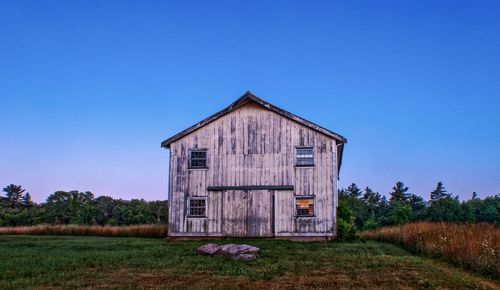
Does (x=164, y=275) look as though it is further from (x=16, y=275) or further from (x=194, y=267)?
(x=16, y=275)

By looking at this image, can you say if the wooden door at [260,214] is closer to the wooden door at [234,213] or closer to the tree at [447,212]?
the wooden door at [234,213]

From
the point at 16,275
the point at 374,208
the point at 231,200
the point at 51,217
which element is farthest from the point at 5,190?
the point at 16,275

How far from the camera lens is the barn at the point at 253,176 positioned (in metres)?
23.6

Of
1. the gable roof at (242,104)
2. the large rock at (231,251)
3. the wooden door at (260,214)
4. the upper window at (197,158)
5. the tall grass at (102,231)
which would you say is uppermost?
the gable roof at (242,104)

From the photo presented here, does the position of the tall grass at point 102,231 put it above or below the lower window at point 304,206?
below

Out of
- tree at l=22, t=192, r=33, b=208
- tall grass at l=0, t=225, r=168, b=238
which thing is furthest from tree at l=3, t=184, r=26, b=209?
tall grass at l=0, t=225, r=168, b=238

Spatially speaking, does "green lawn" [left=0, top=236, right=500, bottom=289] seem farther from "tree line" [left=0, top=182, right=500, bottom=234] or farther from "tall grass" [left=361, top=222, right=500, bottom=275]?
"tree line" [left=0, top=182, right=500, bottom=234]

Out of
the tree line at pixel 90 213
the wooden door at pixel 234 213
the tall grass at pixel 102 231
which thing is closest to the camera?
the wooden door at pixel 234 213

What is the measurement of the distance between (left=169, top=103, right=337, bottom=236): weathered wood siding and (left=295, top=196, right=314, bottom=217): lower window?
217mm

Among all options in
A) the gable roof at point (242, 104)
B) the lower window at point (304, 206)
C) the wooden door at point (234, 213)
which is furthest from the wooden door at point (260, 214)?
the gable roof at point (242, 104)

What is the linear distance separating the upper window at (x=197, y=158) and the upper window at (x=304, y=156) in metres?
4.96

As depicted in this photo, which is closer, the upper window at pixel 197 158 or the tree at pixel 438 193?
the upper window at pixel 197 158

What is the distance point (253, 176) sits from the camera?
2412cm

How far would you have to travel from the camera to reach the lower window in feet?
77.3
